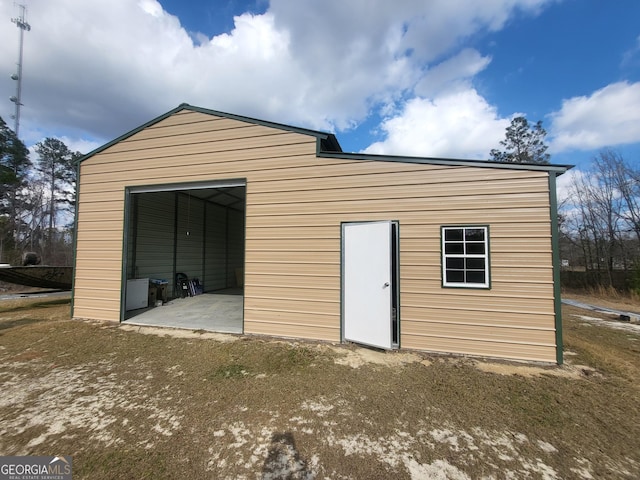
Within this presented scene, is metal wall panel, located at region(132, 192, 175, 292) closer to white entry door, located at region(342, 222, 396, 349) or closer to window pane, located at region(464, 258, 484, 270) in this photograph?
white entry door, located at region(342, 222, 396, 349)

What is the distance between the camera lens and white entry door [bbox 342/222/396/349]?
16.0ft

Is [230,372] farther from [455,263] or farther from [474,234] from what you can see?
[474,234]

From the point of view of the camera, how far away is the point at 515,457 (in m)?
2.40

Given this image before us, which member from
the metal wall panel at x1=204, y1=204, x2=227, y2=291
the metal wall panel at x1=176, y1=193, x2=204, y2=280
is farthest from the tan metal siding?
the metal wall panel at x1=204, y1=204, x2=227, y2=291

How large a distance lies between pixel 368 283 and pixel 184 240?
28.5 feet

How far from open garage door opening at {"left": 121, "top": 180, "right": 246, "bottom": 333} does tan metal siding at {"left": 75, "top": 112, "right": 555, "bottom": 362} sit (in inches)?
23.0

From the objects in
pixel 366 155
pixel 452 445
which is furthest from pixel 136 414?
pixel 366 155

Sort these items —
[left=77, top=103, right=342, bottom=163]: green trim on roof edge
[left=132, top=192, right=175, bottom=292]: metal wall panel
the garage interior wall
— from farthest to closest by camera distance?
the garage interior wall → [left=132, top=192, right=175, bottom=292]: metal wall panel → [left=77, top=103, right=342, bottom=163]: green trim on roof edge

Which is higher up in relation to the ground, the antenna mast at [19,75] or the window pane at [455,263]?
the antenna mast at [19,75]

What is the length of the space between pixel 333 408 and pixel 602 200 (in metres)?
22.6

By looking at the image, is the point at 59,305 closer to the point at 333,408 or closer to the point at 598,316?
the point at 333,408

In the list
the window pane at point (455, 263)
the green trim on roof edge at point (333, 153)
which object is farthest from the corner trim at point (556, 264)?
the window pane at point (455, 263)

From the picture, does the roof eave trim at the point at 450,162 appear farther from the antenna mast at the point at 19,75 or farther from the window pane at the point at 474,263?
the antenna mast at the point at 19,75

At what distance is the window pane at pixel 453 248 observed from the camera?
4.77m
